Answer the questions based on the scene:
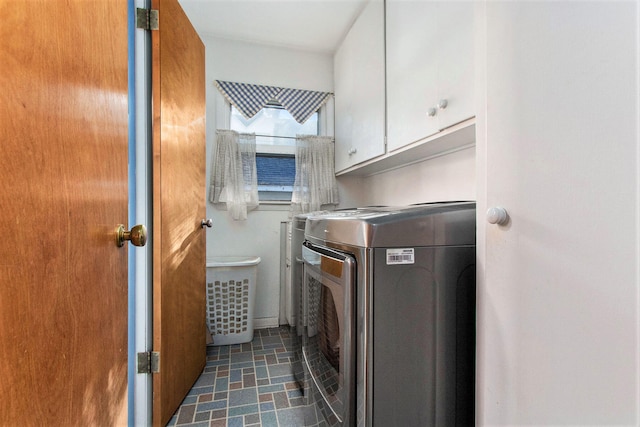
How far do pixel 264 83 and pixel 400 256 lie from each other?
2.24 m

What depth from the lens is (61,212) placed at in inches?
21.5

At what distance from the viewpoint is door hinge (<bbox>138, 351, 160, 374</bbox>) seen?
1321mm

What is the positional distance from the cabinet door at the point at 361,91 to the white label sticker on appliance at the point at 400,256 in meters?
1.03

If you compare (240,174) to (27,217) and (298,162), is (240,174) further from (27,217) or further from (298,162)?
(27,217)

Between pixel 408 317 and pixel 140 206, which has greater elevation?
pixel 140 206

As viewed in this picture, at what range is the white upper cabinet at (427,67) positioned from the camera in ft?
3.53

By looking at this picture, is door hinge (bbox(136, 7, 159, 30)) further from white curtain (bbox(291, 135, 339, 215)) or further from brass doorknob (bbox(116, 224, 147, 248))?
white curtain (bbox(291, 135, 339, 215))

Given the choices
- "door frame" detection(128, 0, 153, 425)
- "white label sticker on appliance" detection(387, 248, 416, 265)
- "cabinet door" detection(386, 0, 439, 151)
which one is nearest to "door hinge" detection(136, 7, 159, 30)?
"door frame" detection(128, 0, 153, 425)

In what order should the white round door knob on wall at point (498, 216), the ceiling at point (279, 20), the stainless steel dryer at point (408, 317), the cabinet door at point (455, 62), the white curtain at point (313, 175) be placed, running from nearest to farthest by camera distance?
the white round door knob on wall at point (498, 216) → the stainless steel dryer at point (408, 317) → the cabinet door at point (455, 62) → the ceiling at point (279, 20) → the white curtain at point (313, 175)

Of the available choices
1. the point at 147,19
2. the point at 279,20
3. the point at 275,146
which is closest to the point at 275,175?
the point at 275,146

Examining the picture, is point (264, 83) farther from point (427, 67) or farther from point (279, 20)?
point (427, 67)

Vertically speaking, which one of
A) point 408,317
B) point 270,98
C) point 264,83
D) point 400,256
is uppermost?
point 264,83

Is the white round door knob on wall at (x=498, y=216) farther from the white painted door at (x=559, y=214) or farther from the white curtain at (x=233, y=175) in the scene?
the white curtain at (x=233, y=175)

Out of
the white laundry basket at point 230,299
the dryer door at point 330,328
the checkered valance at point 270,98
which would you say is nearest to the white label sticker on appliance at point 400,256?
the dryer door at point 330,328
